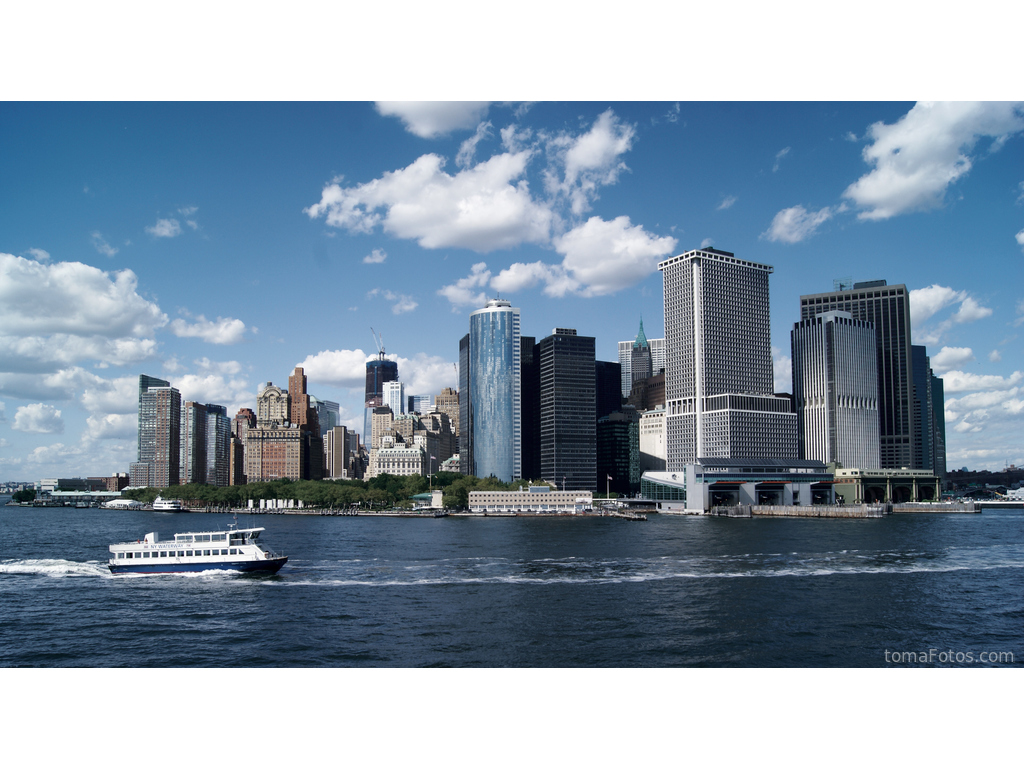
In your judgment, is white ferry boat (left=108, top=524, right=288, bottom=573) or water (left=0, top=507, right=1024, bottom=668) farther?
white ferry boat (left=108, top=524, right=288, bottom=573)

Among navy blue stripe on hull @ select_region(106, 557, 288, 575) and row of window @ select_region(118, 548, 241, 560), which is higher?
row of window @ select_region(118, 548, 241, 560)

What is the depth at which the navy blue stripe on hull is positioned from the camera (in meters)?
63.2

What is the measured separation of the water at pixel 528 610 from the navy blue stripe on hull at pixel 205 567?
1.01m

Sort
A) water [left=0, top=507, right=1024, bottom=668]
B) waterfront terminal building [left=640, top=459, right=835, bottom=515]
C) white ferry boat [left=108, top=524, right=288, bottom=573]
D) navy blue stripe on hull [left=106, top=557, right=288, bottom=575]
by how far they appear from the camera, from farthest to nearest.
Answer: waterfront terminal building [left=640, top=459, right=835, bottom=515], white ferry boat [left=108, top=524, right=288, bottom=573], navy blue stripe on hull [left=106, top=557, right=288, bottom=575], water [left=0, top=507, right=1024, bottom=668]

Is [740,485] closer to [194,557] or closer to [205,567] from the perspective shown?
[205,567]

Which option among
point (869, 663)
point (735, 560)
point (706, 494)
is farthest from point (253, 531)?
point (706, 494)

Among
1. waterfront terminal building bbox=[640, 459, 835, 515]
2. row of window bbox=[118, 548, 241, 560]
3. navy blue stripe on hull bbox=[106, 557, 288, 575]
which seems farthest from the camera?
waterfront terminal building bbox=[640, 459, 835, 515]

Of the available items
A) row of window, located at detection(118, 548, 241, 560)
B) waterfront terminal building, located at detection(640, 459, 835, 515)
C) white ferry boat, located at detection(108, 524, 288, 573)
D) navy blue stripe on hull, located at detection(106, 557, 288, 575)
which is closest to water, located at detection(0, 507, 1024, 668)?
navy blue stripe on hull, located at detection(106, 557, 288, 575)

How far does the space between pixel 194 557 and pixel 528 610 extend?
34.5m

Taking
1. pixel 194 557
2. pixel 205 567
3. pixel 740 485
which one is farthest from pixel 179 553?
pixel 740 485

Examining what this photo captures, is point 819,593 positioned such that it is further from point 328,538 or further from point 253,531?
point 328,538

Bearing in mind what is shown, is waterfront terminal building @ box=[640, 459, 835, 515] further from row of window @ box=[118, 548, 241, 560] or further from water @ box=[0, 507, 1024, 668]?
row of window @ box=[118, 548, 241, 560]

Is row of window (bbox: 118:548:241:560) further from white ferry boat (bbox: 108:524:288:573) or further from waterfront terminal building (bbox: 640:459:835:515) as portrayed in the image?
waterfront terminal building (bbox: 640:459:835:515)

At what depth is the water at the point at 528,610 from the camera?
36.5 meters
